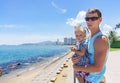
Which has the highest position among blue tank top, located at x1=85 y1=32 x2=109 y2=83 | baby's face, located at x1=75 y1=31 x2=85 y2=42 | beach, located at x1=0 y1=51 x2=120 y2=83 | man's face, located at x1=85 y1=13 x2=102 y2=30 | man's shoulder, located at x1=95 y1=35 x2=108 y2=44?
man's face, located at x1=85 y1=13 x2=102 y2=30

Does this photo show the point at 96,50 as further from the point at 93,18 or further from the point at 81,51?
the point at 81,51

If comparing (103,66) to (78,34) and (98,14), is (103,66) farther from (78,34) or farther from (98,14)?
(78,34)

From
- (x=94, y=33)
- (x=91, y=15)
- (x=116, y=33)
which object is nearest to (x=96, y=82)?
(x=94, y=33)

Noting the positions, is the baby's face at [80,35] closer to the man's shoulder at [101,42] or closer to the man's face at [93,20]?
the man's face at [93,20]

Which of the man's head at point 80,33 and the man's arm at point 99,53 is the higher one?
the man's head at point 80,33

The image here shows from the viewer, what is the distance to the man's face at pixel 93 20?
10.2 feet

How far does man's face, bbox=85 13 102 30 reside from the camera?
312 cm

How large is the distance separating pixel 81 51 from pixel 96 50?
63 cm

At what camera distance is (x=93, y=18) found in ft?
10.2

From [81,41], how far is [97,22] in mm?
871

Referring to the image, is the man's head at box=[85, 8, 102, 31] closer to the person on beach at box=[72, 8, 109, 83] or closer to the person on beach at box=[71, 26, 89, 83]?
the person on beach at box=[72, 8, 109, 83]

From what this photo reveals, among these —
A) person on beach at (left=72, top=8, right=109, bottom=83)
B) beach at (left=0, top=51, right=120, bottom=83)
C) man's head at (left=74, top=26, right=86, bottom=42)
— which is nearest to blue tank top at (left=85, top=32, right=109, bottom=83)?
person on beach at (left=72, top=8, right=109, bottom=83)

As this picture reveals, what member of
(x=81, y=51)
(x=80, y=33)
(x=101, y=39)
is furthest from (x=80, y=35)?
(x=101, y=39)

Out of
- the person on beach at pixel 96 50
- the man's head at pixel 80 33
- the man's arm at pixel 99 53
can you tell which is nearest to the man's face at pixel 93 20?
the person on beach at pixel 96 50
